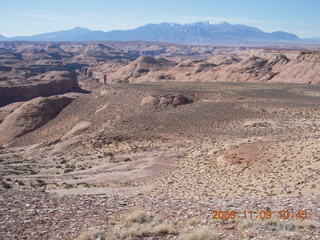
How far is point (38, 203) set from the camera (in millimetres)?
9852

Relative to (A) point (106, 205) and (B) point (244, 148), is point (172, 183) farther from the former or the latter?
(A) point (106, 205)

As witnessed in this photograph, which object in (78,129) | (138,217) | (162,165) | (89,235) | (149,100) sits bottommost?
(78,129)

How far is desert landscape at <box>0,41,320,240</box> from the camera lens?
8047mm

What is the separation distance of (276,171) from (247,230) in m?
8.43

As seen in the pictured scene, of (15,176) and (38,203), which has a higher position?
(38,203)

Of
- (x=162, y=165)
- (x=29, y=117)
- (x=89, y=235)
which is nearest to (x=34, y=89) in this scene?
(x=29, y=117)

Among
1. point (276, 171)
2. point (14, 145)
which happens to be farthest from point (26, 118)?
point (276, 171)
